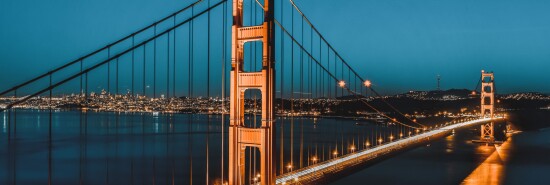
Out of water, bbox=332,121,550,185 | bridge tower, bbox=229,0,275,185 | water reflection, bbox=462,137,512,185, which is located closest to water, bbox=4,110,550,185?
water, bbox=332,121,550,185

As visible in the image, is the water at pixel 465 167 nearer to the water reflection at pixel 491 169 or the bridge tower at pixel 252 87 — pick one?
the water reflection at pixel 491 169

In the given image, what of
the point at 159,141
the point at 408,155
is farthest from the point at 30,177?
the point at 408,155

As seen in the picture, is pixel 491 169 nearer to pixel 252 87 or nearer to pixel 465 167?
pixel 465 167

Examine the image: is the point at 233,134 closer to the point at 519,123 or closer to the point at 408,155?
the point at 408,155

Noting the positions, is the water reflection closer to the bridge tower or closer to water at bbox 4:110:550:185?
water at bbox 4:110:550:185

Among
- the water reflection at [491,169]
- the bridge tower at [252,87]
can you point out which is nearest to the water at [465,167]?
the water reflection at [491,169]

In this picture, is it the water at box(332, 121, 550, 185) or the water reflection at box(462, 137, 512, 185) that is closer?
the water reflection at box(462, 137, 512, 185)

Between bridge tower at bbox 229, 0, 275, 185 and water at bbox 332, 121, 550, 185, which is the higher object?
bridge tower at bbox 229, 0, 275, 185

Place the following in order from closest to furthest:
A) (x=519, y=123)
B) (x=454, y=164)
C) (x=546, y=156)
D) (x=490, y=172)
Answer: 1. (x=490, y=172)
2. (x=454, y=164)
3. (x=546, y=156)
4. (x=519, y=123)
